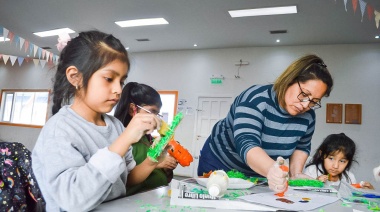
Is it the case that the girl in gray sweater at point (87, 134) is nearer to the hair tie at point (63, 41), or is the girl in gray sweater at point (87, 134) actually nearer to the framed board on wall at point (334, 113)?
the hair tie at point (63, 41)

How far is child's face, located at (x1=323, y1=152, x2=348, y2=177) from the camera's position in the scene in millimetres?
2305

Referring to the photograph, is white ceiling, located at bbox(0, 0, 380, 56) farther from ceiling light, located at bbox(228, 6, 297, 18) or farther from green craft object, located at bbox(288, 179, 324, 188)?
green craft object, located at bbox(288, 179, 324, 188)

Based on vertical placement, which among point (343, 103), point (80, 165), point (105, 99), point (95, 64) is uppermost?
point (343, 103)

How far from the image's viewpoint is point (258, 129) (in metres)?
1.21

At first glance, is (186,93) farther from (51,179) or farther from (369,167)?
(51,179)

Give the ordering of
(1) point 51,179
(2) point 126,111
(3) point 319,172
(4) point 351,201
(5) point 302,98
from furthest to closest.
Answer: (3) point 319,172 < (2) point 126,111 < (5) point 302,98 < (4) point 351,201 < (1) point 51,179

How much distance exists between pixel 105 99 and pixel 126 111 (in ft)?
2.63

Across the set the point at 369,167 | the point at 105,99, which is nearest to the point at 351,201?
the point at 105,99

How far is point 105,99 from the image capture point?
847mm

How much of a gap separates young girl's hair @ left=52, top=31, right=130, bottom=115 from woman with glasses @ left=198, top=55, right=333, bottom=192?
0.54 meters

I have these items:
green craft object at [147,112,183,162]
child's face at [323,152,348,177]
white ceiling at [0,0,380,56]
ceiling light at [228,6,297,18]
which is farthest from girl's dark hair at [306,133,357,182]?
ceiling light at [228,6,297,18]

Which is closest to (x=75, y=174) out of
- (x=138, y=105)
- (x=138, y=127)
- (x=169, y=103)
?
(x=138, y=127)

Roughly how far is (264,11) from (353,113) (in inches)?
105

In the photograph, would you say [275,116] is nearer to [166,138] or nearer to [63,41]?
[166,138]
